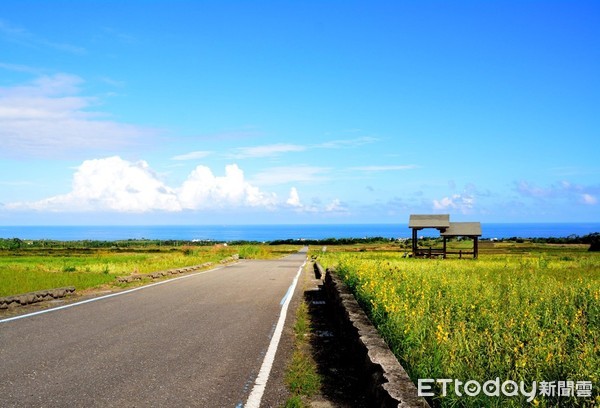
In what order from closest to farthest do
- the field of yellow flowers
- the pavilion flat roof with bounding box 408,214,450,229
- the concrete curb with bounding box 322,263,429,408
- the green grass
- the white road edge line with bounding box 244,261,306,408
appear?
the concrete curb with bounding box 322,263,429,408, the field of yellow flowers, the white road edge line with bounding box 244,261,306,408, the green grass, the pavilion flat roof with bounding box 408,214,450,229

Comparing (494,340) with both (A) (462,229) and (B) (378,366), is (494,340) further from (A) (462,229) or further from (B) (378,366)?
(A) (462,229)

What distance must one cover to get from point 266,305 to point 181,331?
13.6 feet

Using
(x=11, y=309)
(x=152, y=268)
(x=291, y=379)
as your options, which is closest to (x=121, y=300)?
(x=11, y=309)

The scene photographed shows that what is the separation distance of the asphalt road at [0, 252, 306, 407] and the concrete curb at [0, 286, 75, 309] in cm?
135

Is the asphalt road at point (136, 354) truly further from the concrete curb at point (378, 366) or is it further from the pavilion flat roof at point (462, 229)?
the pavilion flat roof at point (462, 229)

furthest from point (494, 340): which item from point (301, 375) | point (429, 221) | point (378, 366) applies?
point (429, 221)

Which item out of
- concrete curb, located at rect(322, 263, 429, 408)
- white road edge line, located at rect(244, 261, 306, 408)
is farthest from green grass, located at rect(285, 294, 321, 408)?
concrete curb, located at rect(322, 263, 429, 408)

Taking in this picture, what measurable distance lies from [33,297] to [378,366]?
412 inches

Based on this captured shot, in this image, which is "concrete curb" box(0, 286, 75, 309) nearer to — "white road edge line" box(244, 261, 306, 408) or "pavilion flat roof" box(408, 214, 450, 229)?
"white road edge line" box(244, 261, 306, 408)

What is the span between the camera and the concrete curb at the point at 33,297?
1181 cm

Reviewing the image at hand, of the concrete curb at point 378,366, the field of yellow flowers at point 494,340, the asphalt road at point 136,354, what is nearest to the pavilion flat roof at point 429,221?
the asphalt road at point 136,354

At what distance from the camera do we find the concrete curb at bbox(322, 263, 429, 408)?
14.8 ft

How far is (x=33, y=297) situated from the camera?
12688mm

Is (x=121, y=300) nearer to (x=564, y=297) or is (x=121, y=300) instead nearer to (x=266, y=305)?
(x=266, y=305)
